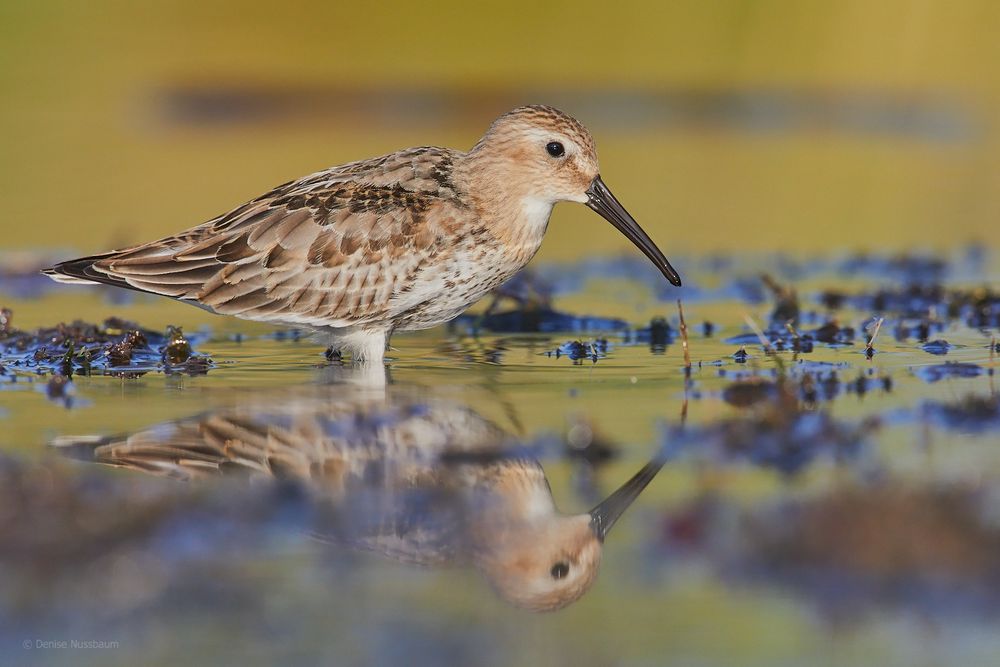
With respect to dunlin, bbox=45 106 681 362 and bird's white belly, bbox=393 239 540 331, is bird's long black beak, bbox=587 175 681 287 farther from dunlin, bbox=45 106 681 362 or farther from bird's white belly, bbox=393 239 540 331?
bird's white belly, bbox=393 239 540 331

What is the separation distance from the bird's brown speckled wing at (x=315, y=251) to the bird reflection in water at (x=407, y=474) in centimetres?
107

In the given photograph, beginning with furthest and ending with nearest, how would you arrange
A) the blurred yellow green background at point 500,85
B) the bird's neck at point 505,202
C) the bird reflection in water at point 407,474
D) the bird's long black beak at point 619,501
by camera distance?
the blurred yellow green background at point 500,85 → the bird's neck at point 505,202 → the bird's long black beak at point 619,501 → the bird reflection in water at point 407,474

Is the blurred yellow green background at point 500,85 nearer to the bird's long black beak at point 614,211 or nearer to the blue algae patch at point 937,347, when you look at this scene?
the bird's long black beak at point 614,211

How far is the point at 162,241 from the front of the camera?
8.92 m

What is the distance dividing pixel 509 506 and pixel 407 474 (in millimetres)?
595

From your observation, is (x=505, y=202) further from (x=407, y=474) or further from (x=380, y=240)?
(x=407, y=474)

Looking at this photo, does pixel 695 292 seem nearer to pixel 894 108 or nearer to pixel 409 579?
pixel 409 579

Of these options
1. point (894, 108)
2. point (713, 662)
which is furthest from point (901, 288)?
point (894, 108)

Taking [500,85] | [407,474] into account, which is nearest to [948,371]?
[407,474]

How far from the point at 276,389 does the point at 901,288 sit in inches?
211

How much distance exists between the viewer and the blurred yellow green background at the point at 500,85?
1703 cm

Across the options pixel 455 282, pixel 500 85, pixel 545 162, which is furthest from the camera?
pixel 500 85

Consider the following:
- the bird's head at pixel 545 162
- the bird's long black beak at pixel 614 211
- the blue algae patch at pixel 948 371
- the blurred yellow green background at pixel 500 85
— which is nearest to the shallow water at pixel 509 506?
the blue algae patch at pixel 948 371

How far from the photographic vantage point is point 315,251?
8.60m
